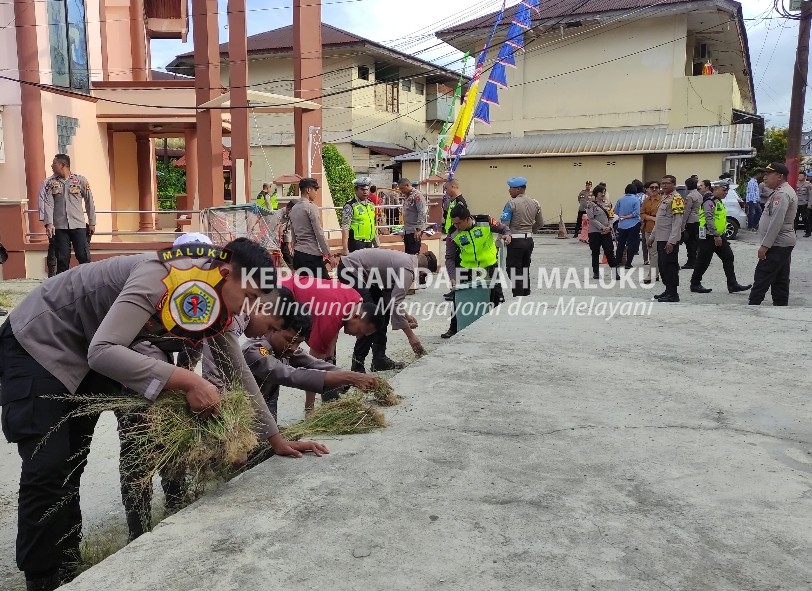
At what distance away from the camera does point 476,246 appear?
7723 millimetres

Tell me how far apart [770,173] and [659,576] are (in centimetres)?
757

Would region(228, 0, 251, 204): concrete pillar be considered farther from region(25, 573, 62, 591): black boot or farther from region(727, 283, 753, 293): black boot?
region(25, 573, 62, 591): black boot

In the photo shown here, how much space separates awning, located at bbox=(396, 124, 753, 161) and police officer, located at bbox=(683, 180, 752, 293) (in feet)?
45.1

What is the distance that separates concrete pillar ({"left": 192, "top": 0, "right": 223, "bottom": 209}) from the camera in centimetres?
1554

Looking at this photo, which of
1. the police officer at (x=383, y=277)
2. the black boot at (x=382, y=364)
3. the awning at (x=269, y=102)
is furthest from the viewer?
the awning at (x=269, y=102)

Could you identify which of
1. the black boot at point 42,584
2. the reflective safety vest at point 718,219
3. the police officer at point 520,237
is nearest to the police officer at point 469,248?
the police officer at point 520,237

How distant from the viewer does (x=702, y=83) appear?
2414 centimetres

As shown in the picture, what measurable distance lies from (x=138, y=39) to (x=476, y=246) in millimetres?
15654

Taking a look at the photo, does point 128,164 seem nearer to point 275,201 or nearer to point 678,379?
point 275,201

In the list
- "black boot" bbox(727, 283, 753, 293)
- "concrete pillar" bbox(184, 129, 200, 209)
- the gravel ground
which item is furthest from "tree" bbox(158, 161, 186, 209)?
"black boot" bbox(727, 283, 753, 293)

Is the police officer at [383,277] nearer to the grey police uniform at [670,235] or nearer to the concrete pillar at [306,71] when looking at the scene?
the grey police uniform at [670,235]

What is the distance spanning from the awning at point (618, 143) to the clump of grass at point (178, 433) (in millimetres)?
22823

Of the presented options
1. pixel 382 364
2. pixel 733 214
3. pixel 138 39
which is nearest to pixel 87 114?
pixel 138 39

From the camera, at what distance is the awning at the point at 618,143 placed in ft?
75.6
